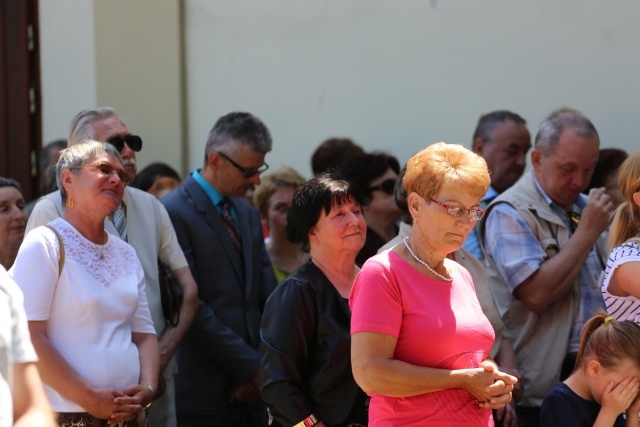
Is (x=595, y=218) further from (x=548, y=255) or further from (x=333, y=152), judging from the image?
(x=333, y=152)

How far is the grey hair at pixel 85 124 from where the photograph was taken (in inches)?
185

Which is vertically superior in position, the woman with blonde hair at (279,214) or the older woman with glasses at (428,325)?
the older woman with glasses at (428,325)

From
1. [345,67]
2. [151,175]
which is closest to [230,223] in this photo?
[151,175]

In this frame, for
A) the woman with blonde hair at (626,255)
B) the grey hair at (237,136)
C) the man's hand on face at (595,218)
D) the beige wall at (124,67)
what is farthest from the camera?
the beige wall at (124,67)

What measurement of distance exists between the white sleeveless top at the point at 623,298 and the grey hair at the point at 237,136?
197 cm

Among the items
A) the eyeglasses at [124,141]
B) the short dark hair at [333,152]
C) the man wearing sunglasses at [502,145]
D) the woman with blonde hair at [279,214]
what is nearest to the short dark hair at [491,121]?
the man wearing sunglasses at [502,145]

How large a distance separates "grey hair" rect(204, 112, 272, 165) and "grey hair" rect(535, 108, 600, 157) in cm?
137

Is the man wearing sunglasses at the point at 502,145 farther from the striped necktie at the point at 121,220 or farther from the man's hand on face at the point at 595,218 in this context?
the striped necktie at the point at 121,220

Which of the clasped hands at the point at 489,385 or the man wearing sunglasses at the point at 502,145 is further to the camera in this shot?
the man wearing sunglasses at the point at 502,145

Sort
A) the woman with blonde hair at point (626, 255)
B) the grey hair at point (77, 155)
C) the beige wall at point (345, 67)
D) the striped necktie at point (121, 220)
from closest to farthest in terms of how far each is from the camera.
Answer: the woman with blonde hair at point (626, 255), the grey hair at point (77, 155), the striped necktie at point (121, 220), the beige wall at point (345, 67)

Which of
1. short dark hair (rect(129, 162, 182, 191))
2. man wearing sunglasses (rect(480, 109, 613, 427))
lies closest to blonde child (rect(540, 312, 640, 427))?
man wearing sunglasses (rect(480, 109, 613, 427))

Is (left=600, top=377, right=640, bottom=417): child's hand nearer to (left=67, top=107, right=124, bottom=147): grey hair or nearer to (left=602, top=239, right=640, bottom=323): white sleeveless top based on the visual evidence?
(left=602, top=239, right=640, bottom=323): white sleeveless top

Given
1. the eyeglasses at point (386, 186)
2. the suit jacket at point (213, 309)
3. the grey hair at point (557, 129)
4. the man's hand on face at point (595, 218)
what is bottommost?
the suit jacket at point (213, 309)

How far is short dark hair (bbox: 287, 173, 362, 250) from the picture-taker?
4.11 metres
